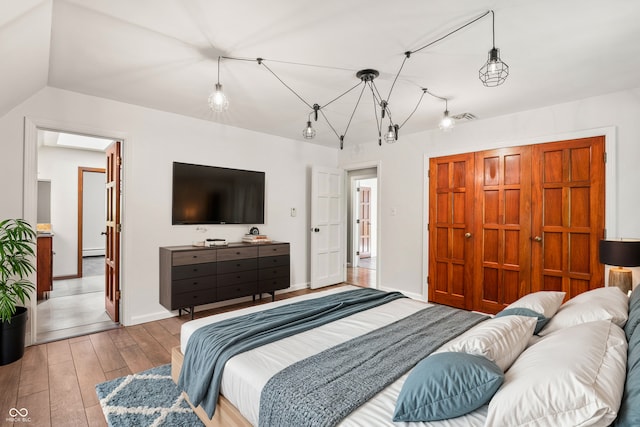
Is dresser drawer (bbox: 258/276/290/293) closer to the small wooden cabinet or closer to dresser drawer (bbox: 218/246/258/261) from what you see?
dresser drawer (bbox: 218/246/258/261)

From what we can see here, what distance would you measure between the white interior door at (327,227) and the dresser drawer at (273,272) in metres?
0.76

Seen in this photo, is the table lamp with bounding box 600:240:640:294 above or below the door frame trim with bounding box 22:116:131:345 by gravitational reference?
below

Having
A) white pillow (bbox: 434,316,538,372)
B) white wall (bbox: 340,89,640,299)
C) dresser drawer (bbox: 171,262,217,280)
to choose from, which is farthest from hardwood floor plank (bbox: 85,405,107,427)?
white wall (bbox: 340,89,640,299)

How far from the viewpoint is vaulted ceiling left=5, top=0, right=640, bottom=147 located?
6.12 feet

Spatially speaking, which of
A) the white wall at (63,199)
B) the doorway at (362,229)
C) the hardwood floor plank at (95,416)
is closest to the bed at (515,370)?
the hardwood floor plank at (95,416)

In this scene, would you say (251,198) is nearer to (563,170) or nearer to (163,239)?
(163,239)

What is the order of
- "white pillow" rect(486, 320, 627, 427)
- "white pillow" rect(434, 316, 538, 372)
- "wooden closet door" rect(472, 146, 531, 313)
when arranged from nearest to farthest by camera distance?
"white pillow" rect(486, 320, 627, 427) < "white pillow" rect(434, 316, 538, 372) < "wooden closet door" rect(472, 146, 531, 313)

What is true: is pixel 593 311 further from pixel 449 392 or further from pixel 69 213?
pixel 69 213

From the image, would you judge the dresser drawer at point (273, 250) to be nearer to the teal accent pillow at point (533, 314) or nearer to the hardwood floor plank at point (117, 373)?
the hardwood floor plank at point (117, 373)

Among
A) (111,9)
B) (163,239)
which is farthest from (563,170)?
(163,239)

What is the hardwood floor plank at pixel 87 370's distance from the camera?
2.19 m

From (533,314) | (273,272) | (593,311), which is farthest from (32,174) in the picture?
(593,311)

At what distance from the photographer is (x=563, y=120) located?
3412 mm

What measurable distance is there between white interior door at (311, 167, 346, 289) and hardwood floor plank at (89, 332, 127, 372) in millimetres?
2865
